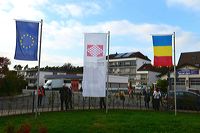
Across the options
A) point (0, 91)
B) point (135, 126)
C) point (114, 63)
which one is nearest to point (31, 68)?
point (114, 63)

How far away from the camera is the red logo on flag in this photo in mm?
19688

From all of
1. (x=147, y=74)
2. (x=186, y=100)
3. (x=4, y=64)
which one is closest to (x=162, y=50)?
(x=186, y=100)

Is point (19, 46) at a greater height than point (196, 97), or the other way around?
point (19, 46)

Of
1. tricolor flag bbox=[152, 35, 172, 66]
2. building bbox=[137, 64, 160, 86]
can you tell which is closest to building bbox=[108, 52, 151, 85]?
building bbox=[137, 64, 160, 86]

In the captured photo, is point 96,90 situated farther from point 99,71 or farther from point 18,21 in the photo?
point 18,21

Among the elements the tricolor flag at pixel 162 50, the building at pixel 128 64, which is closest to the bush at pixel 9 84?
the tricolor flag at pixel 162 50

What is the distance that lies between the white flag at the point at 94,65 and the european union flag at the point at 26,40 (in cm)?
295

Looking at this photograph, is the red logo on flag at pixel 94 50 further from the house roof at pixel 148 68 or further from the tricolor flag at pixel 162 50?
the house roof at pixel 148 68

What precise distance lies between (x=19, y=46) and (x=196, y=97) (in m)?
15.1

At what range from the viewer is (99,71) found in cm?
1970

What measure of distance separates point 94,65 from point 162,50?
3.91m

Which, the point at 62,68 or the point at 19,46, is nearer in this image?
the point at 19,46

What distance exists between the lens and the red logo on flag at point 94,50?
19.7 m

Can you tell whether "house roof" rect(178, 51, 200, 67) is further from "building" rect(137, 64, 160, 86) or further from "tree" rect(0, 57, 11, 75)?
"tree" rect(0, 57, 11, 75)
